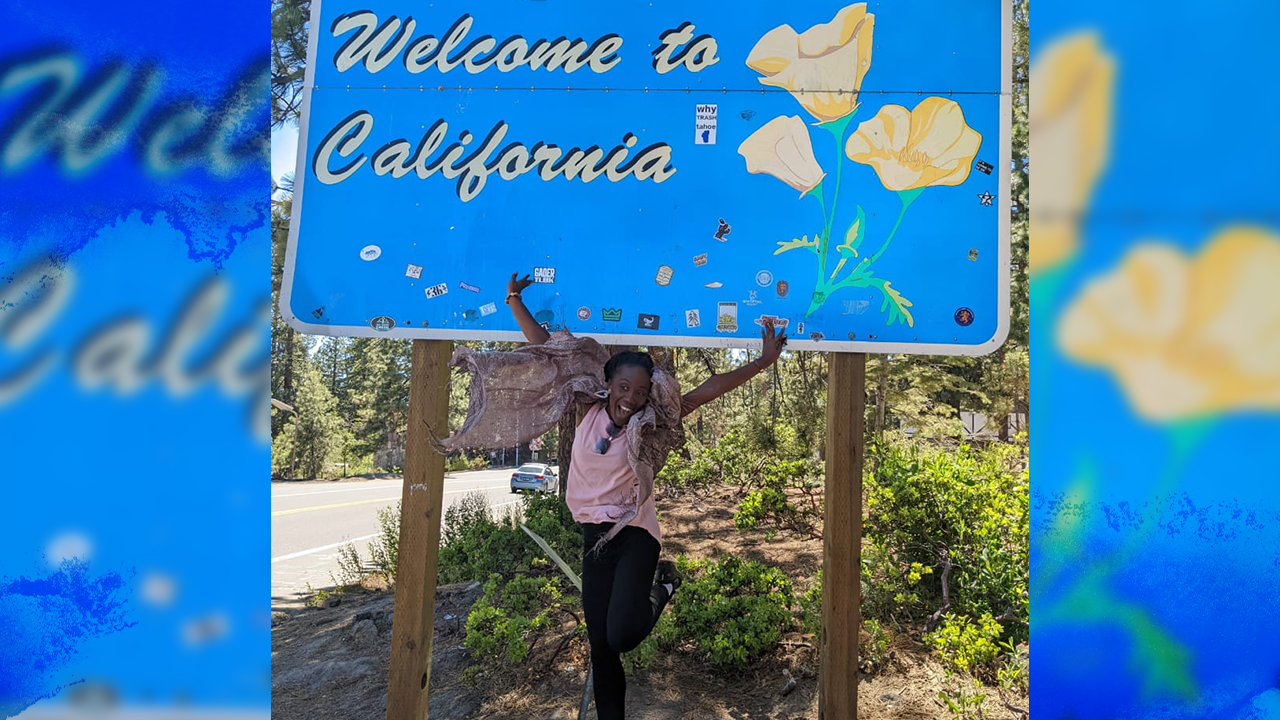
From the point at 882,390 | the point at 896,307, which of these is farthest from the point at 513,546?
the point at 882,390

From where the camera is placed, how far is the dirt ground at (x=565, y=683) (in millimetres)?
3873

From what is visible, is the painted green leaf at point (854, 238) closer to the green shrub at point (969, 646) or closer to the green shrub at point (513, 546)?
the green shrub at point (969, 646)

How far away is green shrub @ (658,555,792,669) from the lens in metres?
4.18

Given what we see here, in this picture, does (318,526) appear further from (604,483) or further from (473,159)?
(604,483)

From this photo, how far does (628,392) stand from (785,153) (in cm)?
129

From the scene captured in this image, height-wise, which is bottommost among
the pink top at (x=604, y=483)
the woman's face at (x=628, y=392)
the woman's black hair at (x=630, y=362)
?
the pink top at (x=604, y=483)

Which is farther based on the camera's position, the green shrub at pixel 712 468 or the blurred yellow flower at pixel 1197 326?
the green shrub at pixel 712 468

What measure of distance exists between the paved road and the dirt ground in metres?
4.37

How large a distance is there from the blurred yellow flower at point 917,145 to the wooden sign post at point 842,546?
83cm

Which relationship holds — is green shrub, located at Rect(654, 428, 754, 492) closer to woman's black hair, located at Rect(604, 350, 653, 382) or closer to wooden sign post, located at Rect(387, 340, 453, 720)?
wooden sign post, located at Rect(387, 340, 453, 720)

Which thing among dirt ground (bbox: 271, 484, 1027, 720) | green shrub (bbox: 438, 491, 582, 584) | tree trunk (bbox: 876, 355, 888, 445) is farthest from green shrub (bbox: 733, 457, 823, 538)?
tree trunk (bbox: 876, 355, 888, 445)

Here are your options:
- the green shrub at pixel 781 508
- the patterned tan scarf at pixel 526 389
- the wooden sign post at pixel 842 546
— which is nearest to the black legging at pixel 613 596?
the patterned tan scarf at pixel 526 389

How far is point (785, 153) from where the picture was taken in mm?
3283

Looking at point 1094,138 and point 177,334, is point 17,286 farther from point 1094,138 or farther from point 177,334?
point 1094,138
